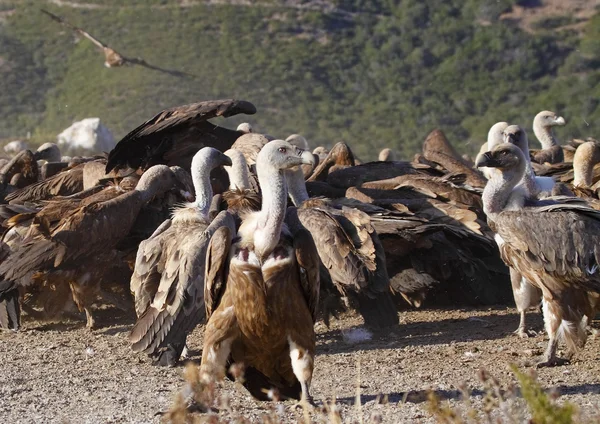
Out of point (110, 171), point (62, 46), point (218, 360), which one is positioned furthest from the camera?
point (62, 46)

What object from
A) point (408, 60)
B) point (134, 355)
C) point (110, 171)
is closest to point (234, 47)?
point (408, 60)

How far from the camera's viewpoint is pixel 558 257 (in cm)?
726

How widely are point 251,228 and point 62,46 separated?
36439 millimetres

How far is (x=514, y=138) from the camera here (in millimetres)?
10070

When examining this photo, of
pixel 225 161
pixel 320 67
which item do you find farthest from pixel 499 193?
pixel 320 67

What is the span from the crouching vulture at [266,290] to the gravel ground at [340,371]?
0.97 ft

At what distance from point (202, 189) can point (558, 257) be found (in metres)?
2.91

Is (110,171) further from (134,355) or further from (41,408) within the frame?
(41,408)

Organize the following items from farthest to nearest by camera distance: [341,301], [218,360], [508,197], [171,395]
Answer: [341,301], [508,197], [171,395], [218,360]

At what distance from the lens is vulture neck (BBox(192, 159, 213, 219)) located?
878cm

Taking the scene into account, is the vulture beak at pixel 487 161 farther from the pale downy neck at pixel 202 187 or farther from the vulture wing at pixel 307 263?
the pale downy neck at pixel 202 187

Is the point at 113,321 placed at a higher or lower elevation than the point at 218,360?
lower

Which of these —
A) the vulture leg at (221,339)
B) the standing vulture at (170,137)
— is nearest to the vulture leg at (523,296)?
the vulture leg at (221,339)

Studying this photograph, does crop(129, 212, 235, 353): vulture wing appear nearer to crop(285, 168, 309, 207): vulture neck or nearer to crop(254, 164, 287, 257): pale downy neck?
crop(254, 164, 287, 257): pale downy neck
